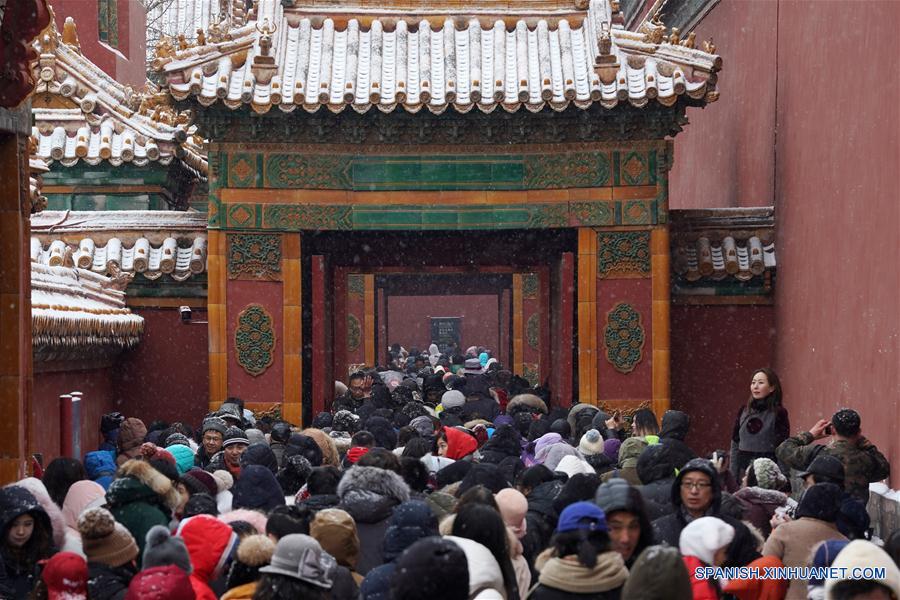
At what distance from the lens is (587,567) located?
588cm

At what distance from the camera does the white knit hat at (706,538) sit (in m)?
6.89

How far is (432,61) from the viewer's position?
17875 mm

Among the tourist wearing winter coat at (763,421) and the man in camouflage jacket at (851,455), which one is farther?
the tourist wearing winter coat at (763,421)

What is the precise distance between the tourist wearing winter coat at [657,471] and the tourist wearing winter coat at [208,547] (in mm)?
2745

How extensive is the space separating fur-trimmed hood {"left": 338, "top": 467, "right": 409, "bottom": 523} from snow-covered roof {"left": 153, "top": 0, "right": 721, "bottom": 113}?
938cm

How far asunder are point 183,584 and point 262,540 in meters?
0.53

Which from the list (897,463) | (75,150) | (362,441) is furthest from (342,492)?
(75,150)

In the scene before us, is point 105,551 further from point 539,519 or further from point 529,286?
point 529,286

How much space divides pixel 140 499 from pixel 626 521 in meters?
2.69

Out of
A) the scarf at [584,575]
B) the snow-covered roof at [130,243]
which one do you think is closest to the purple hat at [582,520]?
the scarf at [584,575]

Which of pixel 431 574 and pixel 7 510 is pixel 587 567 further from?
pixel 7 510

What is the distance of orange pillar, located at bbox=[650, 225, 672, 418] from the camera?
17.5 m

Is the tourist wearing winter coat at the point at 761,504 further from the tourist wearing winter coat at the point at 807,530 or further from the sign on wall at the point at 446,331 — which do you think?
the sign on wall at the point at 446,331

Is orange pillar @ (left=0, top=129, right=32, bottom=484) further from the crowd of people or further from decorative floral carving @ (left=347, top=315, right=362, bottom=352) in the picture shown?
decorative floral carving @ (left=347, top=315, right=362, bottom=352)
